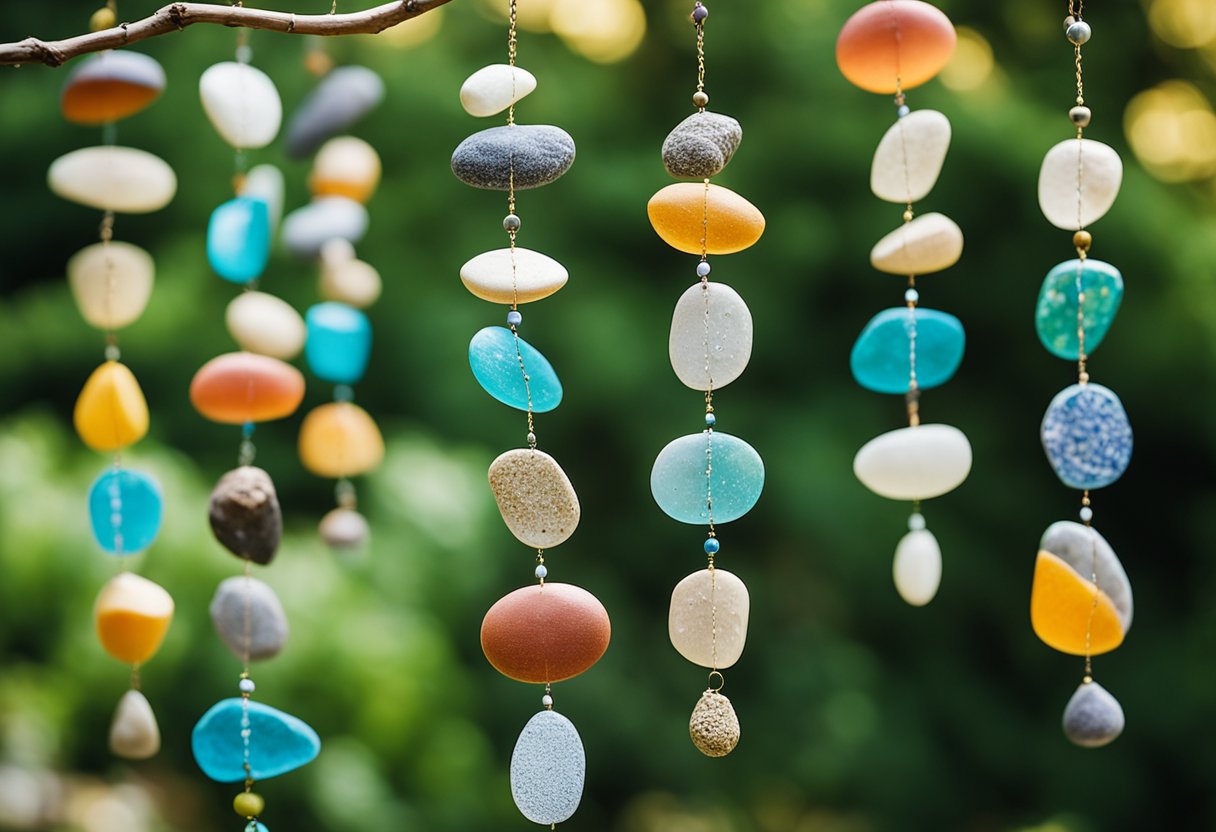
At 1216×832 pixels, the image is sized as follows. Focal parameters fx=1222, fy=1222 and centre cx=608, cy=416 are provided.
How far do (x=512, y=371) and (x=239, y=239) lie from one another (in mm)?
399

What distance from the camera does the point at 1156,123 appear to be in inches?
85.4

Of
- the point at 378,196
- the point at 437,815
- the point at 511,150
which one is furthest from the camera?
the point at 378,196

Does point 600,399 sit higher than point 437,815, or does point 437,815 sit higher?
point 600,399

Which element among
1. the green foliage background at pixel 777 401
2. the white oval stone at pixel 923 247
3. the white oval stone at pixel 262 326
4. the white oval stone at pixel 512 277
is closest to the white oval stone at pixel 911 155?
the white oval stone at pixel 923 247

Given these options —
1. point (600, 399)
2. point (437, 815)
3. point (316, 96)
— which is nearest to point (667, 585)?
point (600, 399)

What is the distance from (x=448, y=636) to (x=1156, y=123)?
1530 millimetres

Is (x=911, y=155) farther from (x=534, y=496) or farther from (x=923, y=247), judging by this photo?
(x=534, y=496)

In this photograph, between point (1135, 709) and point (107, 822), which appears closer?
point (107, 822)

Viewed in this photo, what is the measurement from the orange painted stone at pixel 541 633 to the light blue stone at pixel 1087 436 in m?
0.31

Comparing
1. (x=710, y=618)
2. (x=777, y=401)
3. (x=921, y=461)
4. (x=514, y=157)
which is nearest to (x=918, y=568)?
(x=921, y=461)

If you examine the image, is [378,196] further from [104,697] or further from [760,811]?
[760,811]

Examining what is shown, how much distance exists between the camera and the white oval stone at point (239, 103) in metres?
0.98

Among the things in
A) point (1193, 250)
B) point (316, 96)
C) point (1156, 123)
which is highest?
point (1156, 123)

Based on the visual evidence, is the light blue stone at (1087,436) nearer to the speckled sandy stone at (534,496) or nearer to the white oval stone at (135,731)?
the speckled sandy stone at (534,496)
